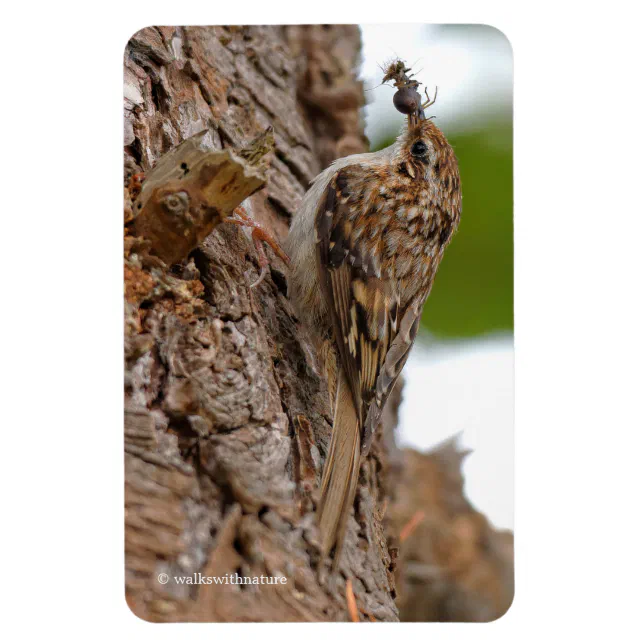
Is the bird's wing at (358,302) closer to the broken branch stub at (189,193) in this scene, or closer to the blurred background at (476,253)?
the blurred background at (476,253)

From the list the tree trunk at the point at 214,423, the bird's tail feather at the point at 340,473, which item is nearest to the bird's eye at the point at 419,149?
the tree trunk at the point at 214,423

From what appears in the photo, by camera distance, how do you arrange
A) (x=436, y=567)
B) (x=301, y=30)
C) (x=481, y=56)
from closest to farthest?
(x=481, y=56), (x=436, y=567), (x=301, y=30)

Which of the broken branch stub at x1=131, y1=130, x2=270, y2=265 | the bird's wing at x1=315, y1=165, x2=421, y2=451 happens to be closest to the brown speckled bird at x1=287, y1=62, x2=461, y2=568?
the bird's wing at x1=315, y1=165, x2=421, y2=451

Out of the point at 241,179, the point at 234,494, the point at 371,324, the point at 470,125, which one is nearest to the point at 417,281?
the point at 371,324

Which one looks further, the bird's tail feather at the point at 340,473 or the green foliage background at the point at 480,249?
the green foliage background at the point at 480,249

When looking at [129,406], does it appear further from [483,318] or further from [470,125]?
[470,125]

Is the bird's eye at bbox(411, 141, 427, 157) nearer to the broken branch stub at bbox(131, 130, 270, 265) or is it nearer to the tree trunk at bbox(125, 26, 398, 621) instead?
the tree trunk at bbox(125, 26, 398, 621)

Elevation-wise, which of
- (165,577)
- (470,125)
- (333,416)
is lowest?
(165,577)
